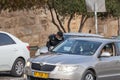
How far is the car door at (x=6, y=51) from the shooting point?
18.1 m

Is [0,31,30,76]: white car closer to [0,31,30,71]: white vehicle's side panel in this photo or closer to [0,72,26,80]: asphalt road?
[0,31,30,71]: white vehicle's side panel

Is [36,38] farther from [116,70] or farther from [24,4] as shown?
[116,70]

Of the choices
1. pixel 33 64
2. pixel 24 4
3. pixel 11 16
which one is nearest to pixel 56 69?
pixel 33 64

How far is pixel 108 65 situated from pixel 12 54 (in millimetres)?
4254

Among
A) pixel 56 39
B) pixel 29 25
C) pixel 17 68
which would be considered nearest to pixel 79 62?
pixel 17 68

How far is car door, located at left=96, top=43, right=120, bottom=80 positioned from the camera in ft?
50.5

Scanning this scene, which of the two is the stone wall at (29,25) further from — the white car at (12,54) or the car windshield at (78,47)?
the car windshield at (78,47)

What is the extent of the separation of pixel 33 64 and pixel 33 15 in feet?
79.1

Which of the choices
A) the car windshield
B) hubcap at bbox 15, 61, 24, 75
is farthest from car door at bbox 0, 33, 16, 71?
the car windshield

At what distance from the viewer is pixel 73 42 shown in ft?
53.5

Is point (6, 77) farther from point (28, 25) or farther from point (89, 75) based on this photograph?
point (28, 25)

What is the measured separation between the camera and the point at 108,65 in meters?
15.8

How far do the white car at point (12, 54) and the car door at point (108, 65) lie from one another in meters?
3.86

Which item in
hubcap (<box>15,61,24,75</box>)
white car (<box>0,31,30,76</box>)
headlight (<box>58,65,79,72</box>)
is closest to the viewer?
headlight (<box>58,65,79,72</box>)
